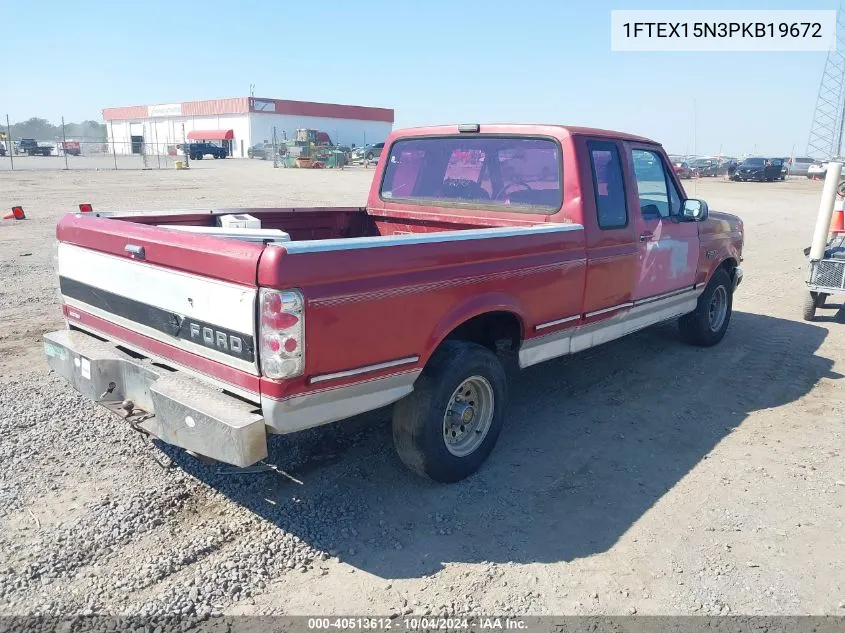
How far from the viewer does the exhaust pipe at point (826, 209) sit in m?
7.55

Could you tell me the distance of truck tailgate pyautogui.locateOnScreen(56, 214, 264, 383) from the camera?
9.53ft

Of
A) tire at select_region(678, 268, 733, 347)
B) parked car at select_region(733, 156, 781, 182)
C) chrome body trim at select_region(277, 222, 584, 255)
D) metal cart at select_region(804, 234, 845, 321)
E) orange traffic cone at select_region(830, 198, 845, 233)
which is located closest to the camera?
chrome body trim at select_region(277, 222, 584, 255)

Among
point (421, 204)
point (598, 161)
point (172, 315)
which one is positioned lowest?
point (172, 315)

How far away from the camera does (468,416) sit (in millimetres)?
3979

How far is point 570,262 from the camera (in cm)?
436

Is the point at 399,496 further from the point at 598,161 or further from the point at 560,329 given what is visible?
the point at 598,161

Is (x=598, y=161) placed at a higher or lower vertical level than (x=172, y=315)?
higher

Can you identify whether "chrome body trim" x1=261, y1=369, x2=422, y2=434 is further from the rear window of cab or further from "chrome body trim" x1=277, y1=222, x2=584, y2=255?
the rear window of cab

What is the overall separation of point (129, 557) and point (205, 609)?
0.55m

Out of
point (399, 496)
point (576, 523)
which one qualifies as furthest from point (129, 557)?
point (576, 523)

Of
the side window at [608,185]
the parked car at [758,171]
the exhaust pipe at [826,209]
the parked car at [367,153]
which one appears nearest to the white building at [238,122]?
the parked car at [367,153]

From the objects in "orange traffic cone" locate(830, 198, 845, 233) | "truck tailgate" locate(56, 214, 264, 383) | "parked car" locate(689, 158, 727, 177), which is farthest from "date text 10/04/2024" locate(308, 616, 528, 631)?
"parked car" locate(689, 158, 727, 177)

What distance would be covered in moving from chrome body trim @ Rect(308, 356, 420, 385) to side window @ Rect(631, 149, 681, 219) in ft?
9.01

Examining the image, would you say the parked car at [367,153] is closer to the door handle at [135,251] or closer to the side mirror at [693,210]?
the side mirror at [693,210]
